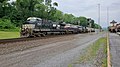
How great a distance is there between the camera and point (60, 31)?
160 ft

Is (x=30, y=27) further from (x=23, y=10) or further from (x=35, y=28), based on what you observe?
(x=23, y=10)

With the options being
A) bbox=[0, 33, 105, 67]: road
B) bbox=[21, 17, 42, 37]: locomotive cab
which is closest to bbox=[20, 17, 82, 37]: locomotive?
Answer: bbox=[21, 17, 42, 37]: locomotive cab

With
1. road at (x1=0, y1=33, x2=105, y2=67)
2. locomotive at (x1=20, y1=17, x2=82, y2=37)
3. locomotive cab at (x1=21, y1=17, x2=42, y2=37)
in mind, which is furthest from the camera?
locomotive at (x1=20, y1=17, x2=82, y2=37)

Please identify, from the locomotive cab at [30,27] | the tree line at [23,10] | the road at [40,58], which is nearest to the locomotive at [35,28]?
the locomotive cab at [30,27]

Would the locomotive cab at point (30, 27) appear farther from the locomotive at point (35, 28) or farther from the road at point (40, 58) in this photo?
the road at point (40, 58)

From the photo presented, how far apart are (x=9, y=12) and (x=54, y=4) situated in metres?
19.2

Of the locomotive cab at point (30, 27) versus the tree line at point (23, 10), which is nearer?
the locomotive cab at point (30, 27)

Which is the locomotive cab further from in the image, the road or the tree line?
the tree line

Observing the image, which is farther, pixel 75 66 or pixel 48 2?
pixel 48 2

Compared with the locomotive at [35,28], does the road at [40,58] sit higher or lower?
lower

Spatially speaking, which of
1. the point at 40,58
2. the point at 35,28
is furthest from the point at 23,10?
the point at 40,58

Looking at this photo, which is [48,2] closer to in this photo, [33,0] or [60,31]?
[33,0]

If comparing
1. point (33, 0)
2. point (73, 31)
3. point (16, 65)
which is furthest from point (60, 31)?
point (33, 0)

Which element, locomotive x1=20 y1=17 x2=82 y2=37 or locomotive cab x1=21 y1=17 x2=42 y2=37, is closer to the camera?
locomotive cab x1=21 y1=17 x2=42 y2=37
